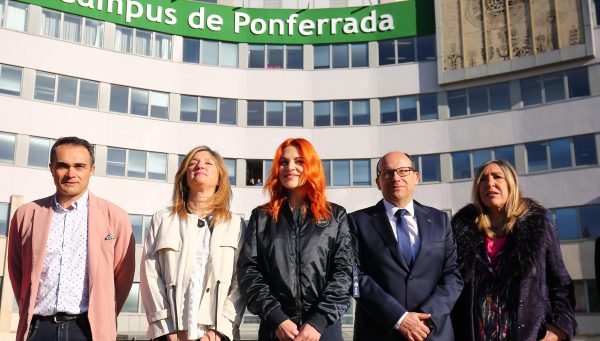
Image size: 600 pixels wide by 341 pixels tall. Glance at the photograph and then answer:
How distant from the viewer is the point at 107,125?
30266 mm

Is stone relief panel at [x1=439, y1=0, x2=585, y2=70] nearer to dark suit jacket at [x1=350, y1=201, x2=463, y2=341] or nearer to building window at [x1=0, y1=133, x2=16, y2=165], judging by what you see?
building window at [x1=0, y1=133, x2=16, y2=165]

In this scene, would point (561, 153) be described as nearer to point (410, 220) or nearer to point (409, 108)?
point (409, 108)

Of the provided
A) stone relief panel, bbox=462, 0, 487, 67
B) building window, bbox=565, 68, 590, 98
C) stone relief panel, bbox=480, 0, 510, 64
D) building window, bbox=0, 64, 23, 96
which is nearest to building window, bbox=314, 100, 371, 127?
stone relief panel, bbox=462, 0, 487, 67

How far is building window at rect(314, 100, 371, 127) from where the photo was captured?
3281 cm

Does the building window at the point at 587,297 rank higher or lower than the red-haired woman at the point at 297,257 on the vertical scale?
lower

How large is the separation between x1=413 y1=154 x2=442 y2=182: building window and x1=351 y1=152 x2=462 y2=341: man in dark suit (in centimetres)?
2592

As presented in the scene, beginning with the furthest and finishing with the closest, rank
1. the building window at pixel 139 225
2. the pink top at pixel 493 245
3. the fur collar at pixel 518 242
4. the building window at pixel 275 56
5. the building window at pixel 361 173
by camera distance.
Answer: the building window at pixel 275 56 < the building window at pixel 361 173 < the building window at pixel 139 225 < the pink top at pixel 493 245 < the fur collar at pixel 518 242

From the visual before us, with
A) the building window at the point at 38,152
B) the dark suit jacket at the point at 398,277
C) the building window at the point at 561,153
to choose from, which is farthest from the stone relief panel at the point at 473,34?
the dark suit jacket at the point at 398,277

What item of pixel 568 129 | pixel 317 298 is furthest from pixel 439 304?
pixel 568 129

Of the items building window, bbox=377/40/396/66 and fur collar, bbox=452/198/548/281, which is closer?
fur collar, bbox=452/198/548/281

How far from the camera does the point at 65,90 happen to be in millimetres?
29672

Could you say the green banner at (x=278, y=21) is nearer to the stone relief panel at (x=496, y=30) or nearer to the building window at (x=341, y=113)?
the stone relief panel at (x=496, y=30)

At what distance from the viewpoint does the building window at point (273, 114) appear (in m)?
33.0

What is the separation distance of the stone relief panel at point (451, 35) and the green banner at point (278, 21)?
91 centimetres
